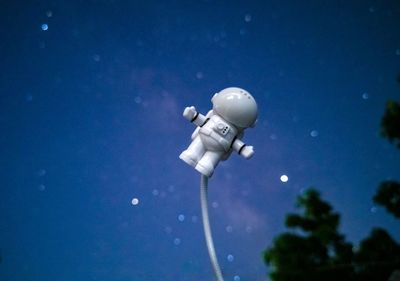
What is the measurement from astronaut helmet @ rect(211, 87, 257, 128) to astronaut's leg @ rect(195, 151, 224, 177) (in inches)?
19.2

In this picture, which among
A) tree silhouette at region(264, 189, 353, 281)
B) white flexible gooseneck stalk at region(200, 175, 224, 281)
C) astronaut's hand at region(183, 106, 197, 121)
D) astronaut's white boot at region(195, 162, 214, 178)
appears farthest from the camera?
astronaut's hand at region(183, 106, 197, 121)

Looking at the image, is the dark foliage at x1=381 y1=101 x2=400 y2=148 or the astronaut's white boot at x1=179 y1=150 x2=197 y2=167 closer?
the dark foliage at x1=381 y1=101 x2=400 y2=148

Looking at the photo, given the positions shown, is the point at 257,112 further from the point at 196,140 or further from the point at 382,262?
the point at 382,262

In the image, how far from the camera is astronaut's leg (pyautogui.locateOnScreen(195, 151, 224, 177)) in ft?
17.0

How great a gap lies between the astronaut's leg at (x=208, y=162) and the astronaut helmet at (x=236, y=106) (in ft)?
1.60

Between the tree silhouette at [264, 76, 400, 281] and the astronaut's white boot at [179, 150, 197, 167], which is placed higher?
the astronaut's white boot at [179, 150, 197, 167]

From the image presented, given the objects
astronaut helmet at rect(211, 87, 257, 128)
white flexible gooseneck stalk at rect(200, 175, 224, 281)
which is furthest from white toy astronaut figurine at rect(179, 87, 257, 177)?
white flexible gooseneck stalk at rect(200, 175, 224, 281)

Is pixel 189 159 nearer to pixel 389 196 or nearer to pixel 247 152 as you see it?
pixel 247 152

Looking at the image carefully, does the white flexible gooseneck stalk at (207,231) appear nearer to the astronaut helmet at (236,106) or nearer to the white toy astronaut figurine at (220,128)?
the white toy astronaut figurine at (220,128)

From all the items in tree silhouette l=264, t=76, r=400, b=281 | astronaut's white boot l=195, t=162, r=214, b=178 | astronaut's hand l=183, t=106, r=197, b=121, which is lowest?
tree silhouette l=264, t=76, r=400, b=281

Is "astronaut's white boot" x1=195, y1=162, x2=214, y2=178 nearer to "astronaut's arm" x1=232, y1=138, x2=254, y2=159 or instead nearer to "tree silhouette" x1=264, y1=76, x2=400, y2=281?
"astronaut's arm" x1=232, y1=138, x2=254, y2=159

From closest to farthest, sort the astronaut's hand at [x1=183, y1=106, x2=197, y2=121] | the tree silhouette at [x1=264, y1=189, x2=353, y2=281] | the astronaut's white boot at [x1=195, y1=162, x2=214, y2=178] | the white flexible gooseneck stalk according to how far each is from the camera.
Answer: the tree silhouette at [x1=264, y1=189, x2=353, y2=281]
the white flexible gooseneck stalk
the astronaut's white boot at [x1=195, y1=162, x2=214, y2=178]
the astronaut's hand at [x1=183, y1=106, x2=197, y2=121]

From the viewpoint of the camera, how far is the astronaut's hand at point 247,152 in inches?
207

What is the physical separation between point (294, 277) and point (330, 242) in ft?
1.96
